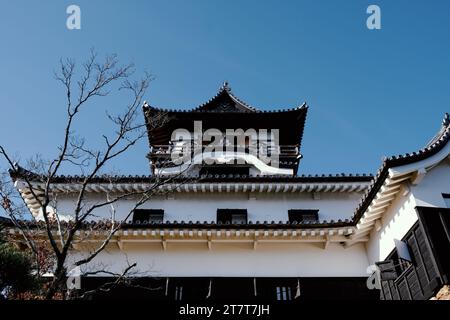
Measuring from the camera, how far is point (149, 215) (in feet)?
54.4

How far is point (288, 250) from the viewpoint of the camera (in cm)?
1461

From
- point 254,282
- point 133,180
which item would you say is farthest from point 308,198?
point 133,180

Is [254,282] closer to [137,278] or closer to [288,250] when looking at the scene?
[288,250]

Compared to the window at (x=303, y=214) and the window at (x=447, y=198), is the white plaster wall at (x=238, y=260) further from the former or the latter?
the window at (x=447, y=198)

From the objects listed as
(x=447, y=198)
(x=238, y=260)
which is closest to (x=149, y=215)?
(x=238, y=260)

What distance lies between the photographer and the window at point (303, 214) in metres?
16.5

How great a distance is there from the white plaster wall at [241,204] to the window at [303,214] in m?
0.17

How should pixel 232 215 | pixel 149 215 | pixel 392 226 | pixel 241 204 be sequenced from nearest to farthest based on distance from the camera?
pixel 392 226 < pixel 149 215 < pixel 232 215 < pixel 241 204

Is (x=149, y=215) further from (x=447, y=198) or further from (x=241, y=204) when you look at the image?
(x=447, y=198)

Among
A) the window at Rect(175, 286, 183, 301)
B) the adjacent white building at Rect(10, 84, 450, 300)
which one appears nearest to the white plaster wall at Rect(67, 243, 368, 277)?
the adjacent white building at Rect(10, 84, 450, 300)

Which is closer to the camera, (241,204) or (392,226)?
(392,226)

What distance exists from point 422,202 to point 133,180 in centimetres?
1043

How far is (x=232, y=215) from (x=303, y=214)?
9.36ft

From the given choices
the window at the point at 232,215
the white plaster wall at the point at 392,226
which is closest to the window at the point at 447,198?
the white plaster wall at the point at 392,226
